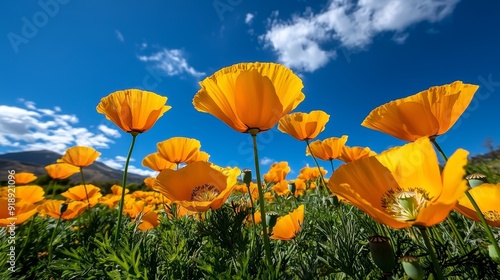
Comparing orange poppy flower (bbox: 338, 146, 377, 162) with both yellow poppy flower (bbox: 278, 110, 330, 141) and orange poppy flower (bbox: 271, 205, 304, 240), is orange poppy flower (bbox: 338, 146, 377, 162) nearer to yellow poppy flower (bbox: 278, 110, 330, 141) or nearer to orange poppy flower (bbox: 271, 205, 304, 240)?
yellow poppy flower (bbox: 278, 110, 330, 141)

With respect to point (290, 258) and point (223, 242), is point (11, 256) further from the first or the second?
point (290, 258)

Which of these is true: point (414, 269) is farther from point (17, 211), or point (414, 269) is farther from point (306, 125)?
point (17, 211)

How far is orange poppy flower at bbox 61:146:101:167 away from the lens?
234cm

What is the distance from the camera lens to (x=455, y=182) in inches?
20.8

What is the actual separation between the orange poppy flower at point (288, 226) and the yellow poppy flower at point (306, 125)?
757 millimetres

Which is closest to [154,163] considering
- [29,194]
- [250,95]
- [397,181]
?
[29,194]

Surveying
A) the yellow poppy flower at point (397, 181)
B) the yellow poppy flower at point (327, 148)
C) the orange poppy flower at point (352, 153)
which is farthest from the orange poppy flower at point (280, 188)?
the yellow poppy flower at point (397, 181)

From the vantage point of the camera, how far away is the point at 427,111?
0.90m

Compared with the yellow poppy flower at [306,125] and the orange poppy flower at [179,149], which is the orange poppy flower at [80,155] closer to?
the orange poppy flower at [179,149]

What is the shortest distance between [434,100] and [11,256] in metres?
1.93

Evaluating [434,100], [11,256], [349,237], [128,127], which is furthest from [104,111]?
[434,100]

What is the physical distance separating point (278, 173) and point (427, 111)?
237 cm

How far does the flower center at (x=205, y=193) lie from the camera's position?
122cm

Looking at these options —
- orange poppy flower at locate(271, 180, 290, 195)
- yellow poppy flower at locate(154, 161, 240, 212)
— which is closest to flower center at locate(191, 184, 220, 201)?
yellow poppy flower at locate(154, 161, 240, 212)
